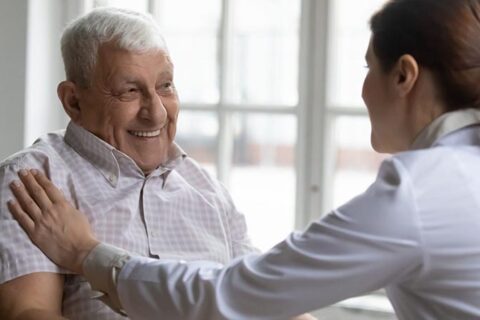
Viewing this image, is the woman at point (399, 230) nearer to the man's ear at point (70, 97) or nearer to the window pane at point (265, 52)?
the man's ear at point (70, 97)

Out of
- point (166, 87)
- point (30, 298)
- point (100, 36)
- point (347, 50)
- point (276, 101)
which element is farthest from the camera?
point (276, 101)

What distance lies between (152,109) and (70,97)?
198mm

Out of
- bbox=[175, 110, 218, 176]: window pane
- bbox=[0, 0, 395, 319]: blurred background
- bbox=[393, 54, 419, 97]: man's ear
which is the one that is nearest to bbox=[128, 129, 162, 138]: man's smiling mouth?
bbox=[393, 54, 419, 97]: man's ear

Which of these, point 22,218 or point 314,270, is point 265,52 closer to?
point 22,218

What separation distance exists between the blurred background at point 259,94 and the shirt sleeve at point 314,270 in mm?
1542

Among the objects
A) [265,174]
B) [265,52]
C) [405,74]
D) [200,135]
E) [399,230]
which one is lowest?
[265,174]

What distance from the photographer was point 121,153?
1969 millimetres

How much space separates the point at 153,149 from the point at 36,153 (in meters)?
0.28

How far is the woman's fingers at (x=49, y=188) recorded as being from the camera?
1.77 m

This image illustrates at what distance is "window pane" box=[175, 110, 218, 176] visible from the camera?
3268mm

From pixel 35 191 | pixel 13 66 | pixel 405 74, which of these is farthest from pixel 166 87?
pixel 13 66

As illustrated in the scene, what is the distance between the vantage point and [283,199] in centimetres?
316

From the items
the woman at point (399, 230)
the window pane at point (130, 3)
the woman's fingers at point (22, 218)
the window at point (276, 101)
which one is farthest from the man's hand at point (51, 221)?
the window pane at point (130, 3)

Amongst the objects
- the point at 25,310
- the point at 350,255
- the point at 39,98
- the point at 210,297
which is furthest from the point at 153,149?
the point at 39,98
